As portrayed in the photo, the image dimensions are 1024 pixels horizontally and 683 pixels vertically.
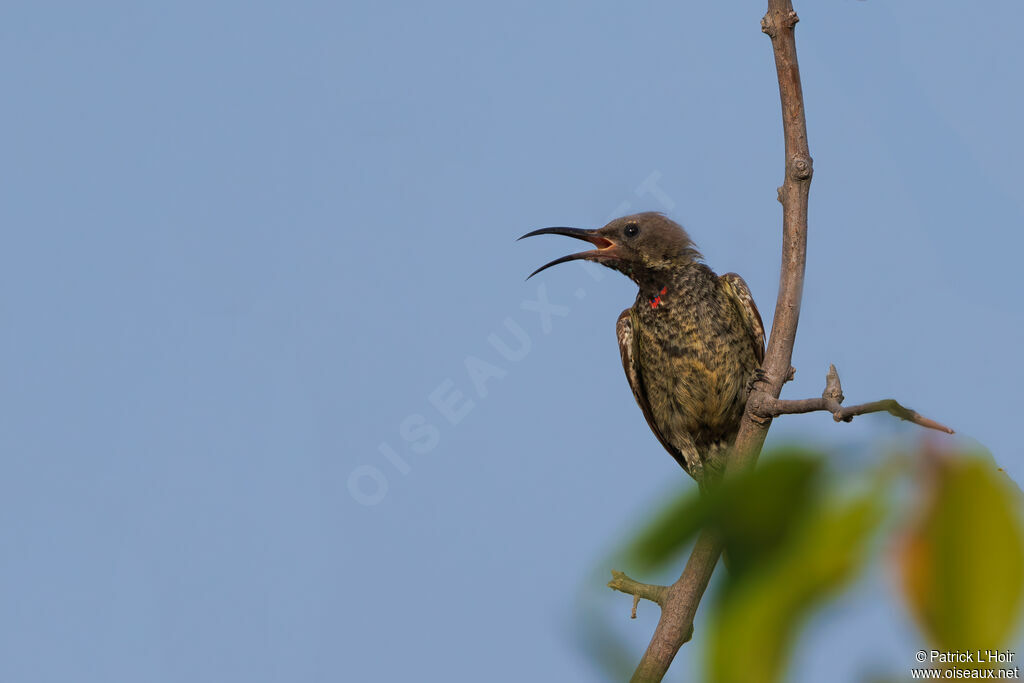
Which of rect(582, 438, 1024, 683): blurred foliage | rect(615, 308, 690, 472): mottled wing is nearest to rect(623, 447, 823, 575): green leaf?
rect(582, 438, 1024, 683): blurred foliage

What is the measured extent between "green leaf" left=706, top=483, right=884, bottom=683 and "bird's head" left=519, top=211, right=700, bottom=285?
6.34 m

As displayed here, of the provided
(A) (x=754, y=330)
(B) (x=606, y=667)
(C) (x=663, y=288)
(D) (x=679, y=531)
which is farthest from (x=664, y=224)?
(D) (x=679, y=531)

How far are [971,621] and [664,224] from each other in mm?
6709

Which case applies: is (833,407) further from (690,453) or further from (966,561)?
(690,453)

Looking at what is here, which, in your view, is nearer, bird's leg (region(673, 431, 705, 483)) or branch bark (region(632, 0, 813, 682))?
branch bark (region(632, 0, 813, 682))

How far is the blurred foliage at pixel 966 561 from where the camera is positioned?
1060 millimetres

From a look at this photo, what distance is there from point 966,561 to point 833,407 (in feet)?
7.12

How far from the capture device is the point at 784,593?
110 centimetres

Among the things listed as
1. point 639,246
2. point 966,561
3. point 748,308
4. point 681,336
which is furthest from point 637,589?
point 639,246

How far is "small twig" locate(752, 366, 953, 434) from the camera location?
205cm

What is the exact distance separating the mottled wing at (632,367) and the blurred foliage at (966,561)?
21.6ft

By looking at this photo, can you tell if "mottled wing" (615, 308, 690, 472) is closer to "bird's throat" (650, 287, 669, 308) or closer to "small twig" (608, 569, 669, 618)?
"bird's throat" (650, 287, 669, 308)

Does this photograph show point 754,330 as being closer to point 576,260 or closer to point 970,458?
point 576,260

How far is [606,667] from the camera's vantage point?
8.05ft
